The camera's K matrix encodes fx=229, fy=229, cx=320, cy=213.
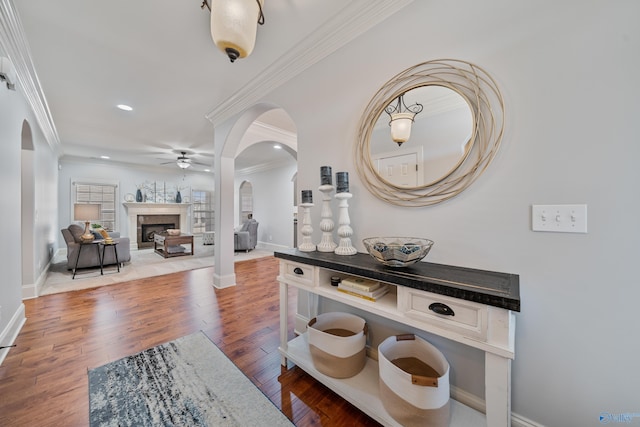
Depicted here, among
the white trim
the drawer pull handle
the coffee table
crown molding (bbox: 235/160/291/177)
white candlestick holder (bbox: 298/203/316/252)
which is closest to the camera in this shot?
the drawer pull handle

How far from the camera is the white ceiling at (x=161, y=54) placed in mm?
1633

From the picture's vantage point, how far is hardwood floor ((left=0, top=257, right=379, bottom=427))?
52.5 inches

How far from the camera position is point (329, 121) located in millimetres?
1882

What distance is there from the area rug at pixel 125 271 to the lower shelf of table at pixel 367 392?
12.0 feet

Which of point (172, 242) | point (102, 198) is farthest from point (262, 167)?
point (102, 198)

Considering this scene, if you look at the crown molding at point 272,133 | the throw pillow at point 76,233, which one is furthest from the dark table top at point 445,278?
the throw pillow at point 76,233

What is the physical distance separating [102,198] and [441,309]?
29.9 ft

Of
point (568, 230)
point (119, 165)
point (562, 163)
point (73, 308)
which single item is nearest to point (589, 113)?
point (562, 163)

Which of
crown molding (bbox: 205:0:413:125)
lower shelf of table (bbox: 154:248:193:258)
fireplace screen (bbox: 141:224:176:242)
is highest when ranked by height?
crown molding (bbox: 205:0:413:125)

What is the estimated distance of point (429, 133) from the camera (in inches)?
55.3

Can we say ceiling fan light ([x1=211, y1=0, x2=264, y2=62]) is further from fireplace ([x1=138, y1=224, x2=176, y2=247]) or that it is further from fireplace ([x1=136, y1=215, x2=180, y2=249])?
fireplace ([x1=136, y1=215, x2=180, y2=249])

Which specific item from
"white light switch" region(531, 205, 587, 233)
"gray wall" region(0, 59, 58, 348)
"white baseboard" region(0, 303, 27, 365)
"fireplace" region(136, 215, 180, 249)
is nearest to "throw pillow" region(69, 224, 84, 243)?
"gray wall" region(0, 59, 58, 348)

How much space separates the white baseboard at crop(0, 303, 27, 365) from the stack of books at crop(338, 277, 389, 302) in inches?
105

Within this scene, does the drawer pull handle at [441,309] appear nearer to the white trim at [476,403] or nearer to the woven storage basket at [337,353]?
the woven storage basket at [337,353]
